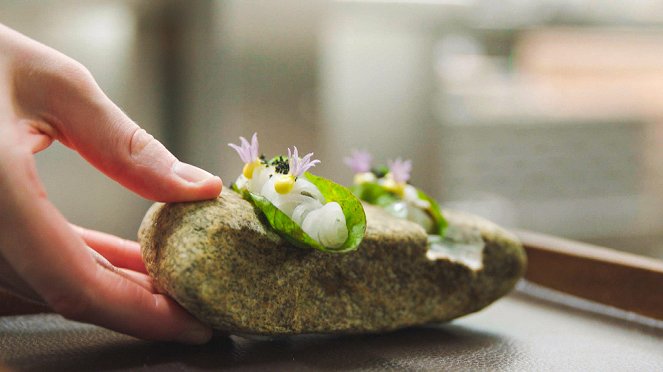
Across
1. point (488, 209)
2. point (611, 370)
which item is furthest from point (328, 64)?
point (611, 370)

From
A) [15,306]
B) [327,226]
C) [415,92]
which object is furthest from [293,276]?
[415,92]

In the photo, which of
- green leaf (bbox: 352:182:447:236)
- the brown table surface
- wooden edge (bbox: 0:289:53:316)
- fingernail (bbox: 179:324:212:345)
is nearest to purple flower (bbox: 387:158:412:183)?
green leaf (bbox: 352:182:447:236)

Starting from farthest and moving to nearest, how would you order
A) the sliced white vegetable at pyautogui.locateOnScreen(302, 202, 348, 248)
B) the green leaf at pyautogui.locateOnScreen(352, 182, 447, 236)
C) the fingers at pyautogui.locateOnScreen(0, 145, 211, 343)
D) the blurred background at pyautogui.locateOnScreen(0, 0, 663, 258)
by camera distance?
1. the blurred background at pyautogui.locateOnScreen(0, 0, 663, 258)
2. the green leaf at pyautogui.locateOnScreen(352, 182, 447, 236)
3. the sliced white vegetable at pyautogui.locateOnScreen(302, 202, 348, 248)
4. the fingers at pyautogui.locateOnScreen(0, 145, 211, 343)

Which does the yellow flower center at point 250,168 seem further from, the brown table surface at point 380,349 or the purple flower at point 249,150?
the brown table surface at point 380,349

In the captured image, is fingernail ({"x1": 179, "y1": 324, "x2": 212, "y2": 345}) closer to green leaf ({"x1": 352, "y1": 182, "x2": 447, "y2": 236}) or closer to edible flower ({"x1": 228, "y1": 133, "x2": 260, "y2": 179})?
edible flower ({"x1": 228, "y1": 133, "x2": 260, "y2": 179})

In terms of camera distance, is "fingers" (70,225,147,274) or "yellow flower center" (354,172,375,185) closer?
"fingers" (70,225,147,274)

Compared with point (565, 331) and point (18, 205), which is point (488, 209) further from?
point (18, 205)
